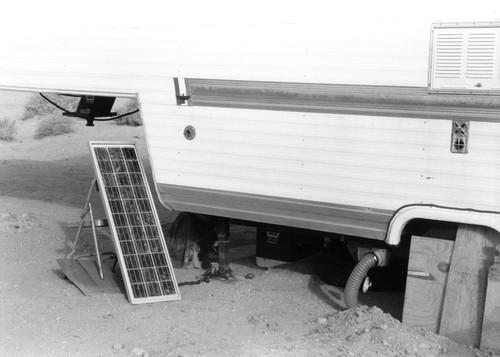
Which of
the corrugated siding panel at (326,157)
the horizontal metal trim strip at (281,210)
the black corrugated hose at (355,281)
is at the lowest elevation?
the black corrugated hose at (355,281)

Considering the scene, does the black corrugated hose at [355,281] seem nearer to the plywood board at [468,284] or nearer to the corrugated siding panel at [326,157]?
the corrugated siding panel at [326,157]

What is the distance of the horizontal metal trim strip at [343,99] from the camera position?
A: 516 centimetres

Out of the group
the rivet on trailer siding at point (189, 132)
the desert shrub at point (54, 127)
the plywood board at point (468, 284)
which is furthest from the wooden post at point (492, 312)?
the desert shrub at point (54, 127)

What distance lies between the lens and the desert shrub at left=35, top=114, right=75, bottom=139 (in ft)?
50.1

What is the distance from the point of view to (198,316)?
5.97 meters

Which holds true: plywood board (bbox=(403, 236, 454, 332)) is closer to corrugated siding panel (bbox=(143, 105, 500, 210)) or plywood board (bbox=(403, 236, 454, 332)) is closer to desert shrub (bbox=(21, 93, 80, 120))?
corrugated siding panel (bbox=(143, 105, 500, 210))

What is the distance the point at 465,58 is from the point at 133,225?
9.66ft

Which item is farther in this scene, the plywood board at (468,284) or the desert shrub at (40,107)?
the desert shrub at (40,107)

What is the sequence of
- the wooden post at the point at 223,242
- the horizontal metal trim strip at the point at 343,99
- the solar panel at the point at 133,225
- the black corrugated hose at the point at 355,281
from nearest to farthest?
the horizontal metal trim strip at the point at 343,99 → the black corrugated hose at the point at 355,281 → the solar panel at the point at 133,225 → the wooden post at the point at 223,242

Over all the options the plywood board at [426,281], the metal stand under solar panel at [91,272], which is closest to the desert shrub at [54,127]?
the metal stand under solar panel at [91,272]

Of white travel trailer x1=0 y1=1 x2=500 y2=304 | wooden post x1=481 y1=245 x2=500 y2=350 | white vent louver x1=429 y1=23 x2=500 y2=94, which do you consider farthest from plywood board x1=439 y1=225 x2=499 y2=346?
white vent louver x1=429 y1=23 x2=500 y2=94

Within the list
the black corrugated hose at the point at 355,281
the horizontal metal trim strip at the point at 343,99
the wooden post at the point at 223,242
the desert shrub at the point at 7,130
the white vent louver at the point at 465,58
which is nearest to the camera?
the white vent louver at the point at 465,58

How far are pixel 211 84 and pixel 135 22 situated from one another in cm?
85

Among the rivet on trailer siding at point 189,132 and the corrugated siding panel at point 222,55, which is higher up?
the corrugated siding panel at point 222,55
